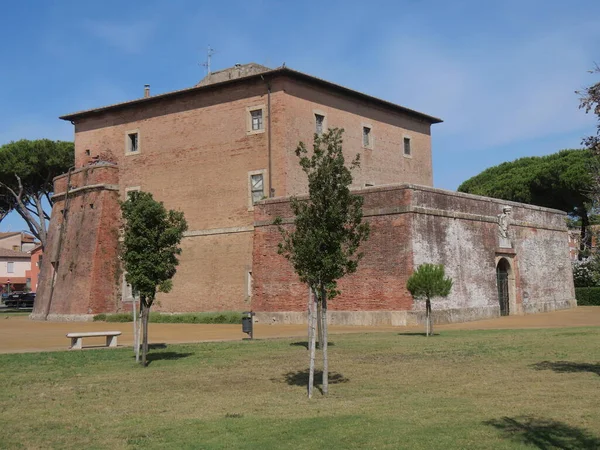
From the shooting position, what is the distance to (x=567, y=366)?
13.4 meters

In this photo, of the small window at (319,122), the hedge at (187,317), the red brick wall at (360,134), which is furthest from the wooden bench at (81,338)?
the small window at (319,122)

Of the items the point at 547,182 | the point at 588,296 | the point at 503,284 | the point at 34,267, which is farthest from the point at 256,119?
the point at 34,267

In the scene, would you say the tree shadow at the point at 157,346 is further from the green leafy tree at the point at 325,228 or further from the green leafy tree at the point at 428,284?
the green leafy tree at the point at 325,228

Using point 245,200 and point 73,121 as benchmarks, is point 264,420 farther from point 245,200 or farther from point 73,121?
point 73,121

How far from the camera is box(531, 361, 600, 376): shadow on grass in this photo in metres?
12.8

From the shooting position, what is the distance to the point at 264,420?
9.38 meters

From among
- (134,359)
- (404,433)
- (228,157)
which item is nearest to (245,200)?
(228,157)

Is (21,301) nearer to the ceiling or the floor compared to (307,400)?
nearer to the ceiling

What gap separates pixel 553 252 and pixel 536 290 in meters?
3.70

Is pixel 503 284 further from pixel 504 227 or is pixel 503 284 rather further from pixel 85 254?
pixel 85 254

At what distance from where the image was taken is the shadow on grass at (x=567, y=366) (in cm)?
1284

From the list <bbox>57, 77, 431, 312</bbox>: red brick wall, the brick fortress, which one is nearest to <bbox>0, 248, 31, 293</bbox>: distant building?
the brick fortress

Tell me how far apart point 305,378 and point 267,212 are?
60.9 ft

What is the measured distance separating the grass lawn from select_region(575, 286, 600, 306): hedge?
25078 millimetres
